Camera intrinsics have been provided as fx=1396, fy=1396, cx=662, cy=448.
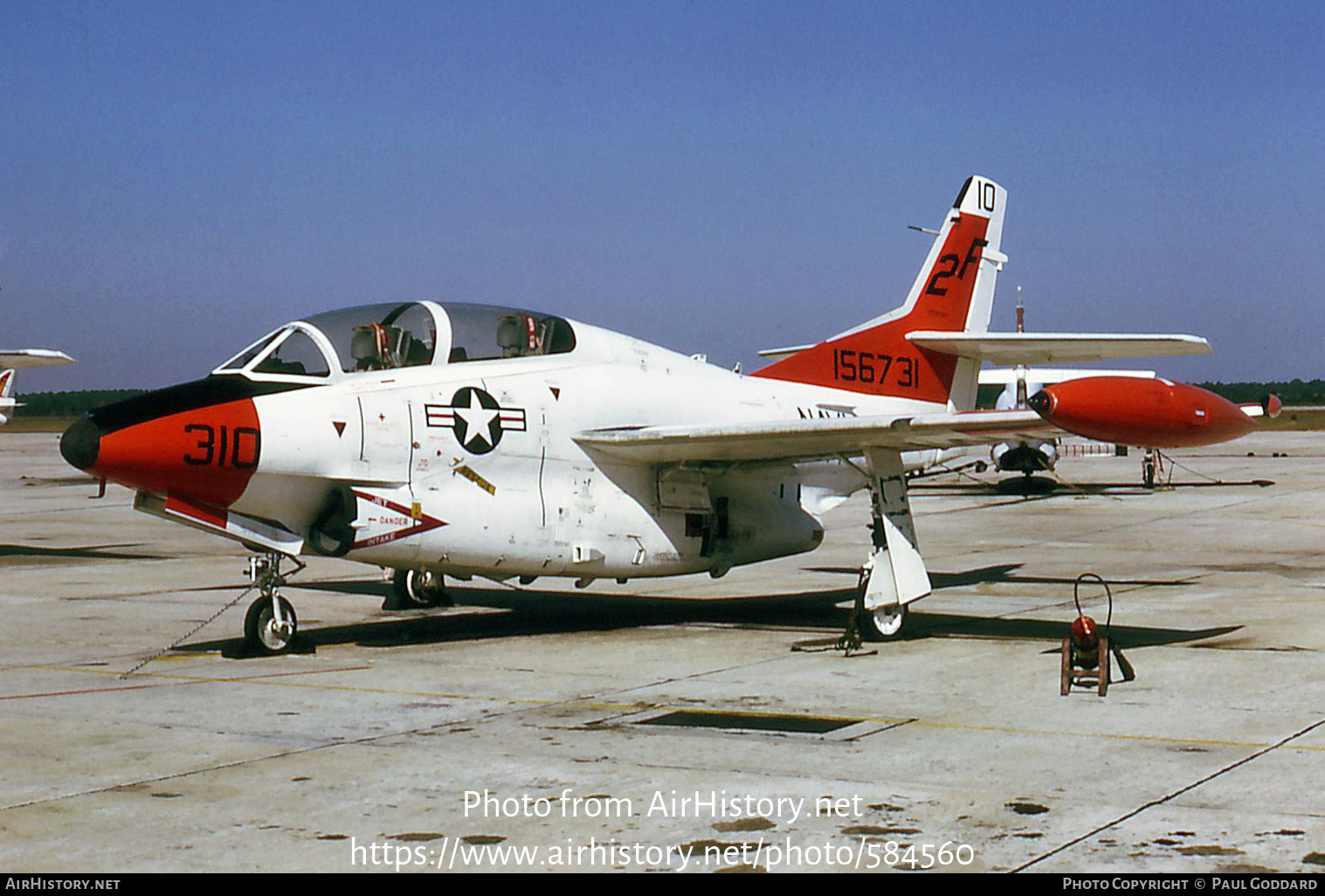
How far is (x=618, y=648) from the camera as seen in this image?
1291 centimetres

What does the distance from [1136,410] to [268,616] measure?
7.51 meters

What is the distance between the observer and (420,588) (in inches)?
635

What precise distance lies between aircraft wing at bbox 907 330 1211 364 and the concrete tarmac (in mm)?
2860

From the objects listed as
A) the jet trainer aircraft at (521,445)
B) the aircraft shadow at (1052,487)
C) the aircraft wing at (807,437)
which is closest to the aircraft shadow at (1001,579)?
the jet trainer aircraft at (521,445)

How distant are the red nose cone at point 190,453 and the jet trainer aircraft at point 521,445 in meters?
0.02

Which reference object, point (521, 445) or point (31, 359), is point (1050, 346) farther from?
point (31, 359)

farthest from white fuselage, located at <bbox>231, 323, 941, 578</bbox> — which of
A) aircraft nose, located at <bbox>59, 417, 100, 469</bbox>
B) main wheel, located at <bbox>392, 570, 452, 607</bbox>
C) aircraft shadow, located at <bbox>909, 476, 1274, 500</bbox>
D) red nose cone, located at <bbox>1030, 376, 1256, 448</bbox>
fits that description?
aircraft shadow, located at <bbox>909, 476, 1274, 500</bbox>

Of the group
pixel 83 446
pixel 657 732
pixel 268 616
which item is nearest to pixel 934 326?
pixel 268 616

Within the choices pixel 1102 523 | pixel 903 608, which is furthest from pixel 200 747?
pixel 1102 523

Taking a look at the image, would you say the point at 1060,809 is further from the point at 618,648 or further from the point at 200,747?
the point at 618,648

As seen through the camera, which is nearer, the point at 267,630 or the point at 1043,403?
the point at 1043,403

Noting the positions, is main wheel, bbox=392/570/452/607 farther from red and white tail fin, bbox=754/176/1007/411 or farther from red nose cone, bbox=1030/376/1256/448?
red nose cone, bbox=1030/376/1256/448

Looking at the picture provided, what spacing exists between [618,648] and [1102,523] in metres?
18.2

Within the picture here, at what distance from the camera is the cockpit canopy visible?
12.0 m
